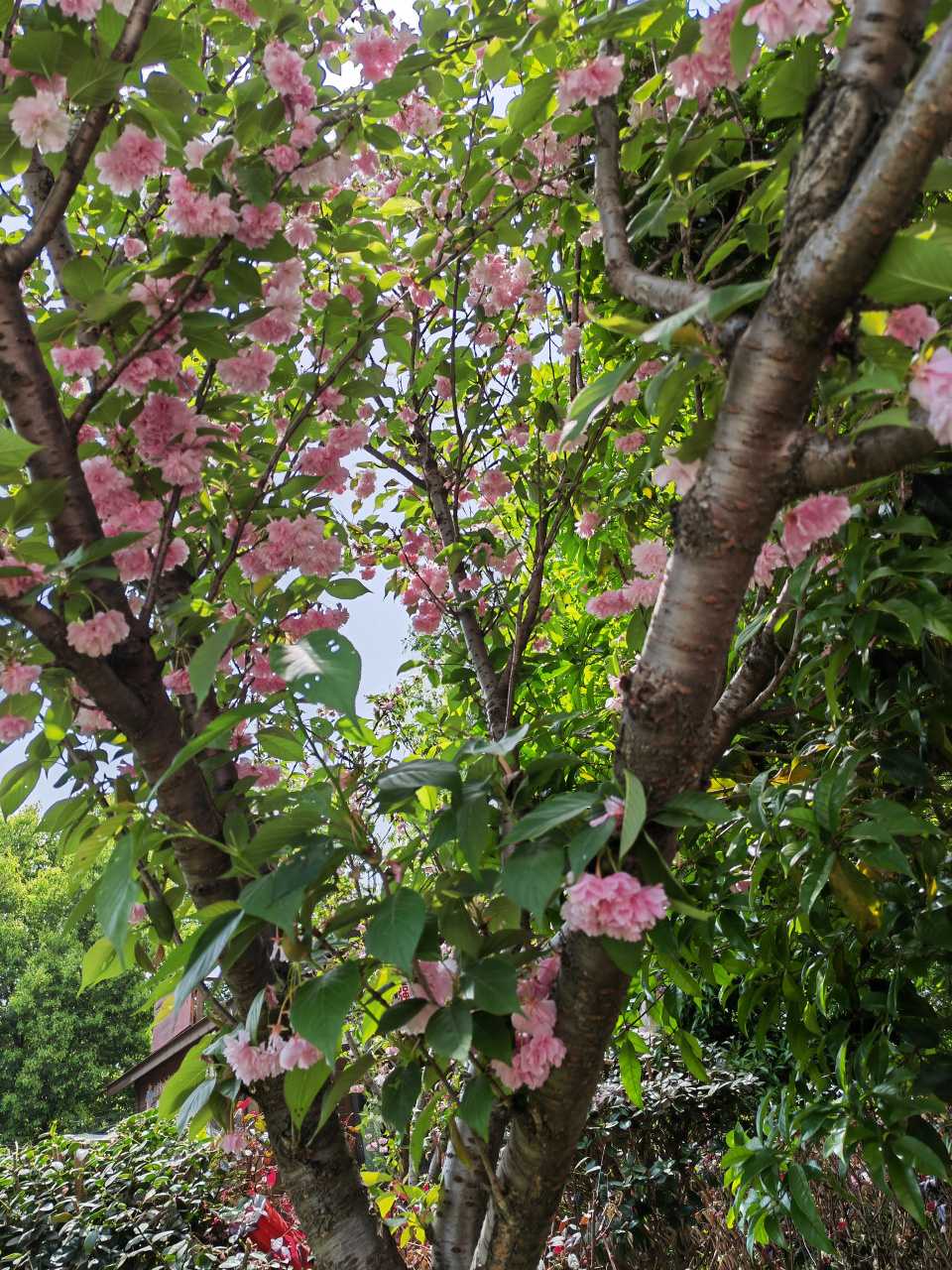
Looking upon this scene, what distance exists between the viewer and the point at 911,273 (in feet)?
2.26

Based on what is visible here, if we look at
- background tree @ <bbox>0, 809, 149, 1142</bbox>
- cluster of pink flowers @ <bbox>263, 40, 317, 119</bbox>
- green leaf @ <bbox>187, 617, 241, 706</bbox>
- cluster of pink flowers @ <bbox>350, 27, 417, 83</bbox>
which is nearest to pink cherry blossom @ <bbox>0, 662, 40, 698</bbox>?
green leaf @ <bbox>187, 617, 241, 706</bbox>

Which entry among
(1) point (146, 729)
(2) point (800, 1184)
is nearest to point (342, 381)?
(1) point (146, 729)

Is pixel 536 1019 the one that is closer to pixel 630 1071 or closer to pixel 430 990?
pixel 430 990

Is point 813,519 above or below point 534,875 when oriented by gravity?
above

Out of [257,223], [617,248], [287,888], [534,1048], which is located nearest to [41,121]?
[257,223]

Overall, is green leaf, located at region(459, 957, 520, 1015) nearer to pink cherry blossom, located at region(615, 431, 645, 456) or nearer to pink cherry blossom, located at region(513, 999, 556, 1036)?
pink cherry blossom, located at region(513, 999, 556, 1036)

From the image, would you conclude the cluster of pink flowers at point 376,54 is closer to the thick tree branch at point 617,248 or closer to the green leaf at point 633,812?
the thick tree branch at point 617,248

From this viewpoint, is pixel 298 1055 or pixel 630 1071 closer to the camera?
pixel 298 1055

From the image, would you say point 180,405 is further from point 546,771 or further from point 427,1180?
point 427,1180

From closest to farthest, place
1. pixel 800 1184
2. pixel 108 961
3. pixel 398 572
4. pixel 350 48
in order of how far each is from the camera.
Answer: pixel 108 961
pixel 800 1184
pixel 350 48
pixel 398 572

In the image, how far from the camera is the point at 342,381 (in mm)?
1764

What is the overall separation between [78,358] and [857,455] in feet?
3.81

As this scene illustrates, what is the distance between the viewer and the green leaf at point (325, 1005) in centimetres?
84

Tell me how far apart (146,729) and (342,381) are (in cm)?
93
